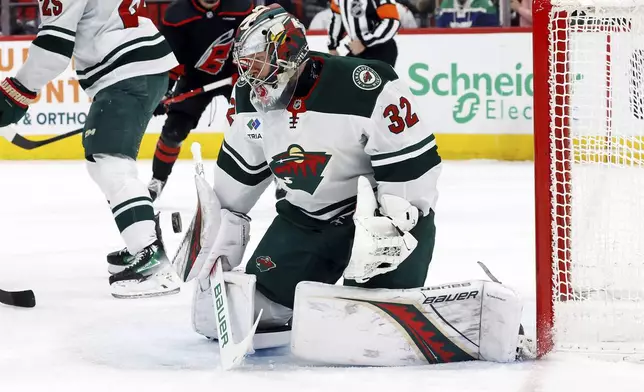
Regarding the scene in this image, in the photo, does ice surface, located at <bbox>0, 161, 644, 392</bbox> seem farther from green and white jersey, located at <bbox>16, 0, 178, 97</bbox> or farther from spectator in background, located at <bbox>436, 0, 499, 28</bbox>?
spectator in background, located at <bbox>436, 0, 499, 28</bbox>

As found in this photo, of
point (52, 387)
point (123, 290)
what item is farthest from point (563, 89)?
point (123, 290)

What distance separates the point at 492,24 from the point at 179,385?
16.5 feet

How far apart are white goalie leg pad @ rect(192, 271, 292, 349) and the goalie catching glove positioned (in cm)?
23

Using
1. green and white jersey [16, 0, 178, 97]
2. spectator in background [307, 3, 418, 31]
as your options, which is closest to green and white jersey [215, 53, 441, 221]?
green and white jersey [16, 0, 178, 97]

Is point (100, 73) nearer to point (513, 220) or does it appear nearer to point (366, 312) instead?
point (366, 312)

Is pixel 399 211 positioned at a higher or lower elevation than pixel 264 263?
higher

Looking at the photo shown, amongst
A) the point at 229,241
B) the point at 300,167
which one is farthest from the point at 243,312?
the point at 300,167

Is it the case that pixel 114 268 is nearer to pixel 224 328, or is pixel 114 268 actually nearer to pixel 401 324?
pixel 224 328

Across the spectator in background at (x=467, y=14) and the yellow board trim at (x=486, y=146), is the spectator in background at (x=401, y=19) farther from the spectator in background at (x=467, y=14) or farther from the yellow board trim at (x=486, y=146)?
the yellow board trim at (x=486, y=146)

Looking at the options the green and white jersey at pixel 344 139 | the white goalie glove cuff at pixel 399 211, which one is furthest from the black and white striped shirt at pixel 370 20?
the white goalie glove cuff at pixel 399 211

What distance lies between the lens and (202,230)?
2281 millimetres

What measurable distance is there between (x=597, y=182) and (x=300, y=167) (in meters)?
0.65

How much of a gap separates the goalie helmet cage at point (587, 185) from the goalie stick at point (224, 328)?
1.92 ft

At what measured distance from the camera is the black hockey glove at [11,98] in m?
2.85
